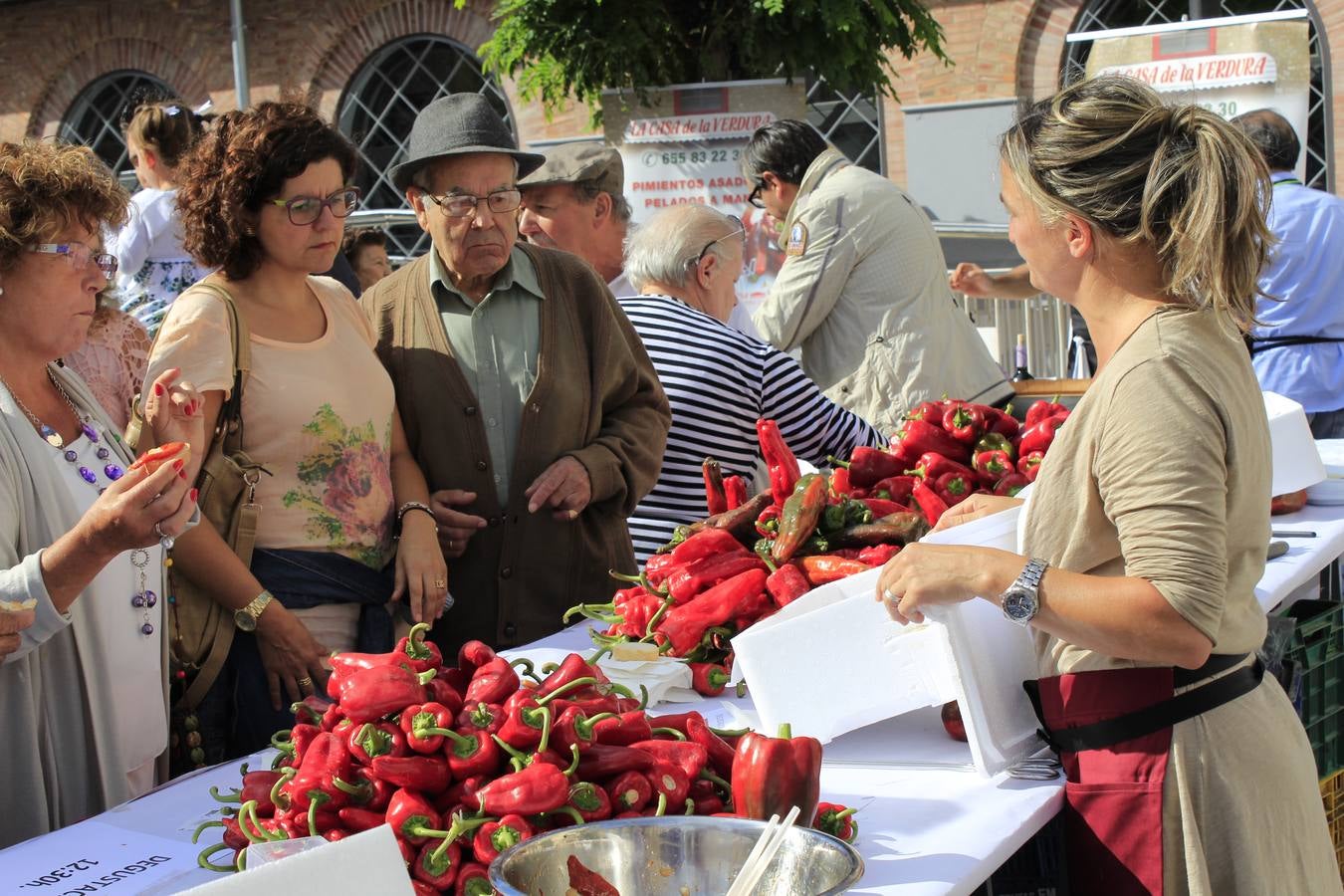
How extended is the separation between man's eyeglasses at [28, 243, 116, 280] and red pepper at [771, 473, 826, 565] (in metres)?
1.39

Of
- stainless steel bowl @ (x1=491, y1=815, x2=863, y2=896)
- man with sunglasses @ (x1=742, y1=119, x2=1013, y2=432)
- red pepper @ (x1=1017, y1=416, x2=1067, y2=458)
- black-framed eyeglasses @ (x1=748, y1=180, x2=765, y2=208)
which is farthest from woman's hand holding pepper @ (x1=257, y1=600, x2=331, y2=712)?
black-framed eyeglasses @ (x1=748, y1=180, x2=765, y2=208)

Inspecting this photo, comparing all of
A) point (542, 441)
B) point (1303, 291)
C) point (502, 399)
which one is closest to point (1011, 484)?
point (542, 441)

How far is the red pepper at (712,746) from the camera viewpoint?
2025 mm

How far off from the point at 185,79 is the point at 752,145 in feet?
37.8

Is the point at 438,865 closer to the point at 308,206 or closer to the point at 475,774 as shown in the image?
the point at 475,774

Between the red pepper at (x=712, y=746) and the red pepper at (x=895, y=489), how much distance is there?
1.32m

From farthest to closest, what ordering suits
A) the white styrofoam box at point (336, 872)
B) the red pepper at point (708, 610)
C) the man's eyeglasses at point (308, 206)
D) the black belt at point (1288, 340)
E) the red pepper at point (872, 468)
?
the black belt at point (1288, 340) < the red pepper at point (872, 468) < the man's eyeglasses at point (308, 206) < the red pepper at point (708, 610) < the white styrofoam box at point (336, 872)

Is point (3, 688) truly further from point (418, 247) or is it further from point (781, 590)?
point (418, 247)

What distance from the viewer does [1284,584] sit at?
308 cm

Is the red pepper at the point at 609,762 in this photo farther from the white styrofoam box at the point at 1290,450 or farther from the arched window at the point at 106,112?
the arched window at the point at 106,112

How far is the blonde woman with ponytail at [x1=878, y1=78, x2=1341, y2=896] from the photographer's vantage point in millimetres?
1928

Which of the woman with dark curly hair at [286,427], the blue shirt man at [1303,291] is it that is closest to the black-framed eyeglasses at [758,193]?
the blue shirt man at [1303,291]

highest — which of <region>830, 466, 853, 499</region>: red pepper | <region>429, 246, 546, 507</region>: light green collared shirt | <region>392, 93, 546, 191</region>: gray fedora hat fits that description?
<region>392, 93, 546, 191</region>: gray fedora hat

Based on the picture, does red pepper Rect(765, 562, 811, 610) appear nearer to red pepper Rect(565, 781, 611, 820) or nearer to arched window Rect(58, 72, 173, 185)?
red pepper Rect(565, 781, 611, 820)
